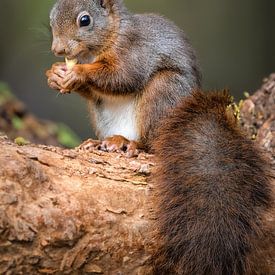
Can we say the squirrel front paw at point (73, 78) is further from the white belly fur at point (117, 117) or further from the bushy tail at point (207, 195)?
the bushy tail at point (207, 195)

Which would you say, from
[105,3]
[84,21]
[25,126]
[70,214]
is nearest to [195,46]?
[25,126]

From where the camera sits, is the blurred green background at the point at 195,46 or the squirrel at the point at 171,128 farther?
the blurred green background at the point at 195,46

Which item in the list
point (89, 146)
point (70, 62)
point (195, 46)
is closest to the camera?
point (89, 146)

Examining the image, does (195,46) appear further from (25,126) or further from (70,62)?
(70,62)

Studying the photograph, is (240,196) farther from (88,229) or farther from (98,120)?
(98,120)

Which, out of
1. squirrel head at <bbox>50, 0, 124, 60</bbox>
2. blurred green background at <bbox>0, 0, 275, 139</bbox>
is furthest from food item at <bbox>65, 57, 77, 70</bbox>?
blurred green background at <bbox>0, 0, 275, 139</bbox>

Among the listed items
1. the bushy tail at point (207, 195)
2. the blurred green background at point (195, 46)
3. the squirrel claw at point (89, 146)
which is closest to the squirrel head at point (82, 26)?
the squirrel claw at point (89, 146)

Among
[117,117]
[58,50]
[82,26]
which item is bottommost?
[117,117]

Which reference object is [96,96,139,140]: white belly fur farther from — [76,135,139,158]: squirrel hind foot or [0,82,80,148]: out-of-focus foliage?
[0,82,80,148]: out-of-focus foliage
